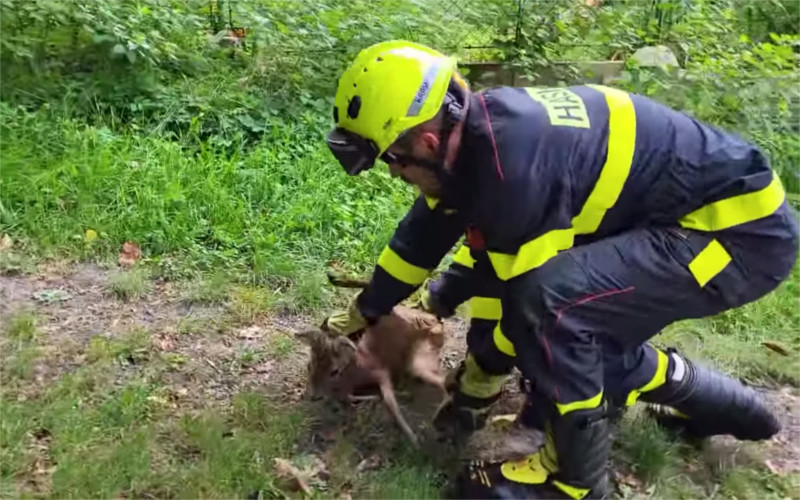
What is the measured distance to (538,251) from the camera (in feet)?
8.43

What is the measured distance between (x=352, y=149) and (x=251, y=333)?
139 centimetres

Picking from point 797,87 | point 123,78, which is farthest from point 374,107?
point 797,87

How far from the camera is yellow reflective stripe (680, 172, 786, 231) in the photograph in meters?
2.71

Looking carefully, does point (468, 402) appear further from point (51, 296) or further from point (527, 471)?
point (51, 296)

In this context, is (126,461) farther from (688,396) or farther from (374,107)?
(688,396)

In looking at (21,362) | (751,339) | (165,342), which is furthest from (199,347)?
(751,339)

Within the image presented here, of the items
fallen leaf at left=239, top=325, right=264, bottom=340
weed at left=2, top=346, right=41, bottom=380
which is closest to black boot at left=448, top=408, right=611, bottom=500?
fallen leaf at left=239, top=325, right=264, bottom=340

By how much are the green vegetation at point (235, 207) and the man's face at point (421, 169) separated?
940 millimetres

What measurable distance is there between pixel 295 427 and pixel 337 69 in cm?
299

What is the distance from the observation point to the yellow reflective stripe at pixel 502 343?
2.91m

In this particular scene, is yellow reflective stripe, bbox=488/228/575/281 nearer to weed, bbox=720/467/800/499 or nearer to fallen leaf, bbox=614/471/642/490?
fallen leaf, bbox=614/471/642/490

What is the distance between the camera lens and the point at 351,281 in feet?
11.5

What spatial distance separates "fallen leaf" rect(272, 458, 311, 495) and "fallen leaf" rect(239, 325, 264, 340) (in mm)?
852

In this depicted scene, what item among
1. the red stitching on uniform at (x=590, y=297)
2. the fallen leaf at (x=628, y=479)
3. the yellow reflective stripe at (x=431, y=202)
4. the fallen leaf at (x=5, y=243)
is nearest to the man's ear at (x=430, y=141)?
the yellow reflective stripe at (x=431, y=202)
